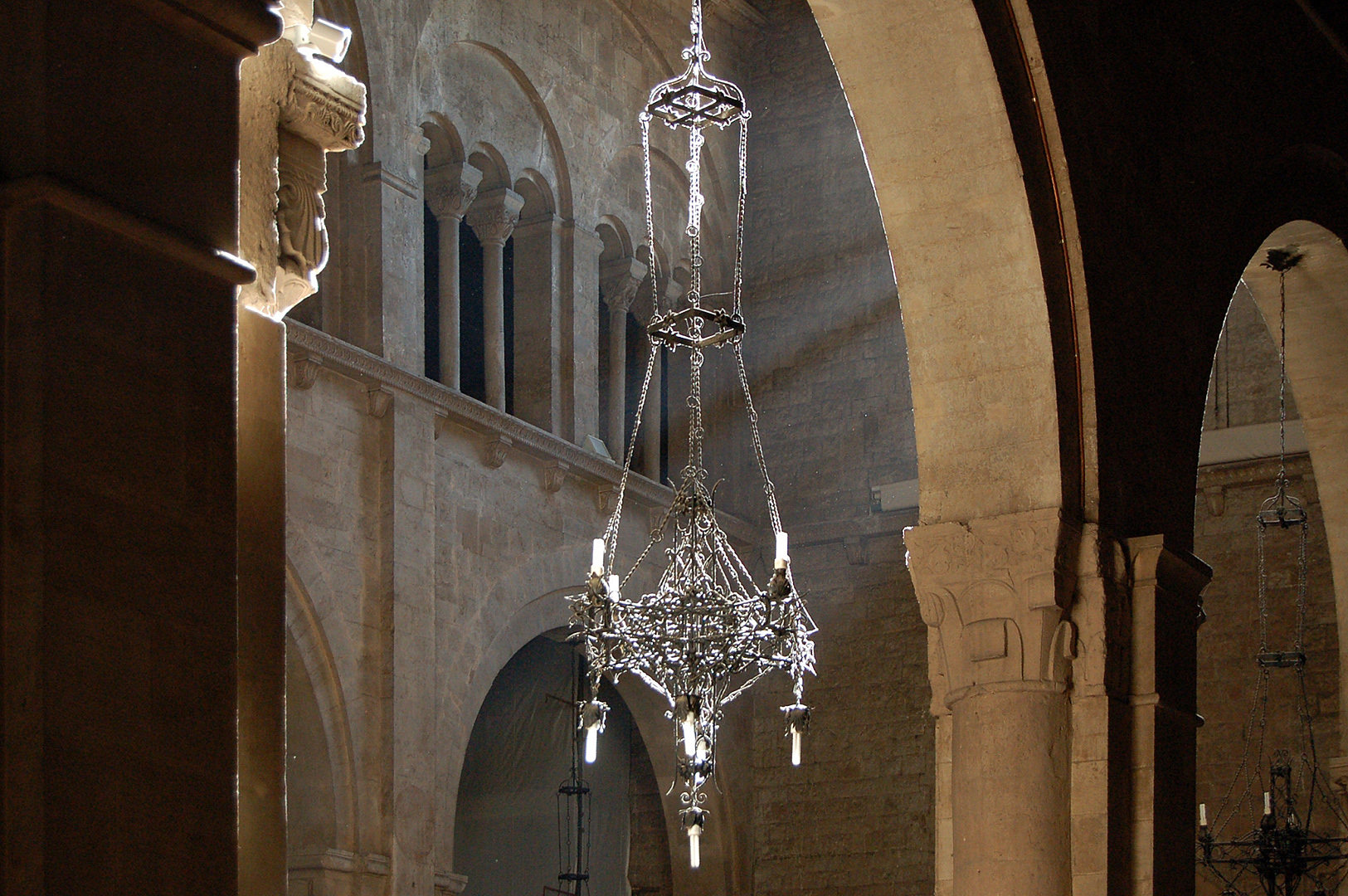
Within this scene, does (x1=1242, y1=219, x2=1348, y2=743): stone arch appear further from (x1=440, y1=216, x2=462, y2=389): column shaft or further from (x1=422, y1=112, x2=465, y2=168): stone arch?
(x1=422, y1=112, x2=465, y2=168): stone arch

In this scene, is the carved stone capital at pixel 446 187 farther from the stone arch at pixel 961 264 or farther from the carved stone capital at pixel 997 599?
the carved stone capital at pixel 997 599

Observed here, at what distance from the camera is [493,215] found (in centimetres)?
1225

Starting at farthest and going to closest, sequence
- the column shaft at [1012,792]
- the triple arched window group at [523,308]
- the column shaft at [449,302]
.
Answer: the triple arched window group at [523,308] < the column shaft at [449,302] < the column shaft at [1012,792]

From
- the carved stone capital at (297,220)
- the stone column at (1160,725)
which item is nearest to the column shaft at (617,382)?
the stone column at (1160,725)

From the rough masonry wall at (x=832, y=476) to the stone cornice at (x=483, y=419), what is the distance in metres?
0.86

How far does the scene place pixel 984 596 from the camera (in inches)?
175

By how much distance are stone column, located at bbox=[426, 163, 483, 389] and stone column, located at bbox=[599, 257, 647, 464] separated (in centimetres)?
190

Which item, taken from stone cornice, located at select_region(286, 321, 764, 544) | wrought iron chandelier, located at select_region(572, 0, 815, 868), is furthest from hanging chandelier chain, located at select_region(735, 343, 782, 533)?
stone cornice, located at select_region(286, 321, 764, 544)

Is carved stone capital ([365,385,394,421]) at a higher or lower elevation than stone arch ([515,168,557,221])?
lower

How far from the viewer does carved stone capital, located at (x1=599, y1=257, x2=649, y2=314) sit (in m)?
13.6

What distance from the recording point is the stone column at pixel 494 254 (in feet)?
39.7

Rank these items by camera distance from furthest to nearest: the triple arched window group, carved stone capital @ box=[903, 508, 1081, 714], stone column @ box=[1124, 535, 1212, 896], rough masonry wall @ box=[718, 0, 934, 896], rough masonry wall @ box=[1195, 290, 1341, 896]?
rough masonry wall @ box=[718, 0, 934, 896] → the triple arched window group → rough masonry wall @ box=[1195, 290, 1341, 896] → stone column @ box=[1124, 535, 1212, 896] → carved stone capital @ box=[903, 508, 1081, 714]

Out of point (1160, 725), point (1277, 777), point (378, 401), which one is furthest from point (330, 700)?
point (1160, 725)

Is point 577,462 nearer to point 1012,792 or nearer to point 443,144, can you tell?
point 443,144
